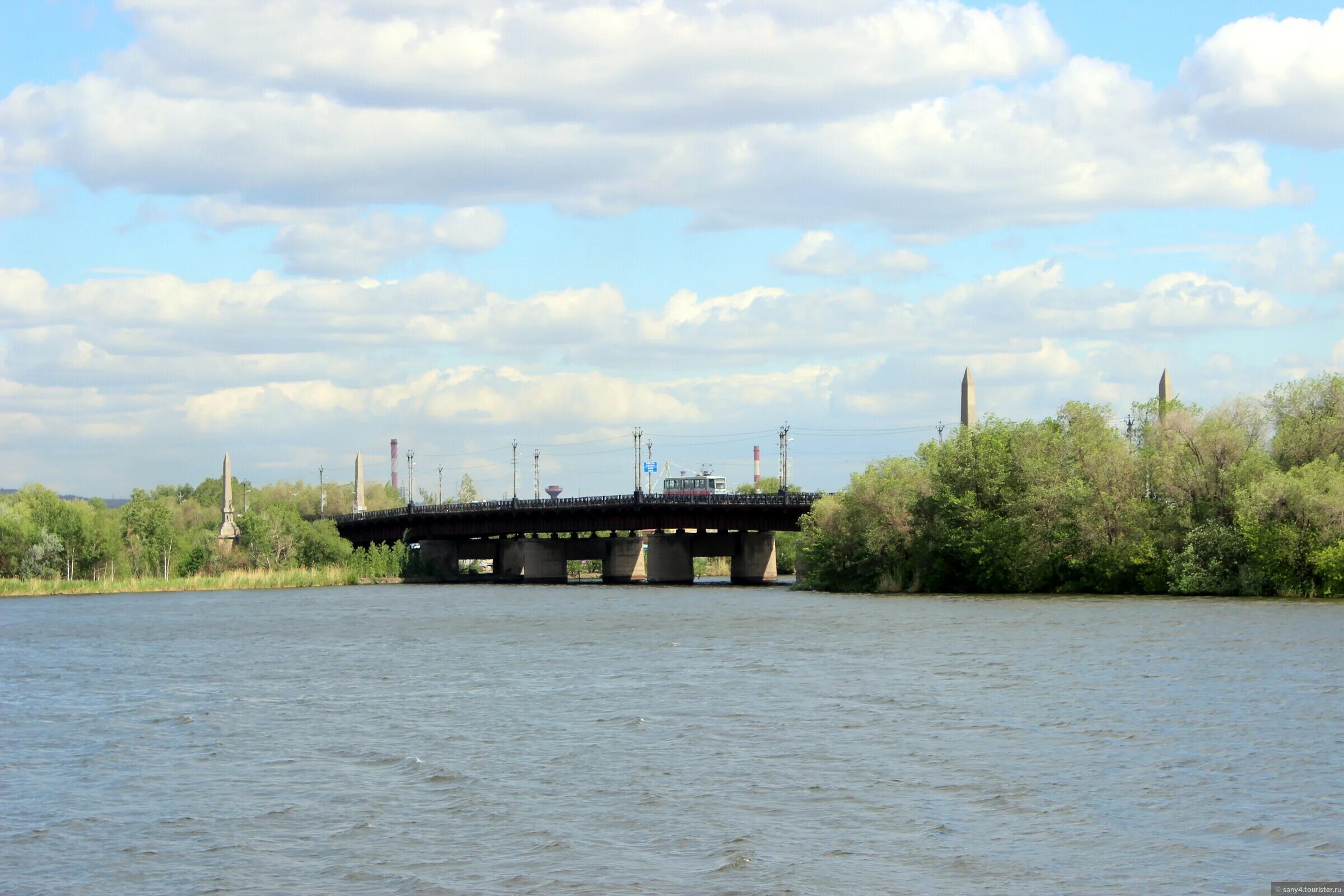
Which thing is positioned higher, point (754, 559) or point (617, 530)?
point (617, 530)

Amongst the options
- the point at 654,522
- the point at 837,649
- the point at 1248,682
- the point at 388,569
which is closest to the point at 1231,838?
the point at 1248,682

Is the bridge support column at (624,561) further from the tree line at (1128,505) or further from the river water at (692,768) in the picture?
the river water at (692,768)

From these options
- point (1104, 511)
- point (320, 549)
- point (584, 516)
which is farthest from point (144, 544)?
point (1104, 511)

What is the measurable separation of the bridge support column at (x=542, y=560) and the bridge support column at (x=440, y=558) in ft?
33.3

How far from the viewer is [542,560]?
19238 cm

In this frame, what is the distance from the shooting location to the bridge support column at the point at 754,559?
6890 inches

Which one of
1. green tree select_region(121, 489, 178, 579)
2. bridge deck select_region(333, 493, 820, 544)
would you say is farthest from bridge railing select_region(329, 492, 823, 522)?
green tree select_region(121, 489, 178, 579)

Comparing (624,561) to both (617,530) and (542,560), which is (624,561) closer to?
(542,560)

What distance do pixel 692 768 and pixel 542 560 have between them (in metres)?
163

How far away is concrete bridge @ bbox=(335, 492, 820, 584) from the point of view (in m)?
157

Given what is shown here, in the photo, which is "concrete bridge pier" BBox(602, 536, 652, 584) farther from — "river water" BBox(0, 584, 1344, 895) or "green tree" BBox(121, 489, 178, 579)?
"river water" BBox(0, 584, 1344, 895)

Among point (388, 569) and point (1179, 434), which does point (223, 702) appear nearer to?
point (1179, 434)

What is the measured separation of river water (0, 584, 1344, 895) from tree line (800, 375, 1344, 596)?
80.4 ft

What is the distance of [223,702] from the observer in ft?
143
